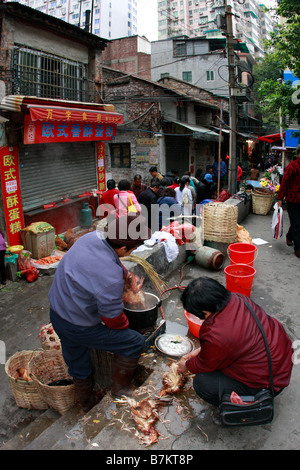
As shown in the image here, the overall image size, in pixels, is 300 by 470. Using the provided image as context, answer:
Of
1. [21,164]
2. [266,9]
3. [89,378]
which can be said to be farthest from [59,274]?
[266,9]

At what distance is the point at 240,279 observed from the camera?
5.01 meters

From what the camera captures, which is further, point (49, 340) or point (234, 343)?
point (49, 340)


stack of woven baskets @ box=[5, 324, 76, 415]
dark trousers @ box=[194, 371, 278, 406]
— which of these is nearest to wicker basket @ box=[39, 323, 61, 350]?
stack of woven baskets @ box=[5, 324, 76, 415]

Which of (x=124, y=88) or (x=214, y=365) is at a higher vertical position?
(x=124, y=88)

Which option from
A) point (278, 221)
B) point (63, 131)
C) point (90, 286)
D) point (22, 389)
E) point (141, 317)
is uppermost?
point (63, 131)

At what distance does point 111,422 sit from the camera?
2.79 meters

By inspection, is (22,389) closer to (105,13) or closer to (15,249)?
(15,249)

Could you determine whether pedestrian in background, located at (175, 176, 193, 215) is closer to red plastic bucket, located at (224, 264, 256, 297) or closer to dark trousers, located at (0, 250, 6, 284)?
red plastic bucket, located at (224, 264, 256, 297)

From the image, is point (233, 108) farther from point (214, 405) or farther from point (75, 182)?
point (214, 405)

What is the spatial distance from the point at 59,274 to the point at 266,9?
1171 cm

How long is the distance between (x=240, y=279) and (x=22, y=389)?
325cm

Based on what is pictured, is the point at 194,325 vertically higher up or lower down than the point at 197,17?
lower down

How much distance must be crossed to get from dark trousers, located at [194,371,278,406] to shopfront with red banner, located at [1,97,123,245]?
7.10 meters

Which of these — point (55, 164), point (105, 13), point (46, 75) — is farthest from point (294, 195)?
point (105, 13)
